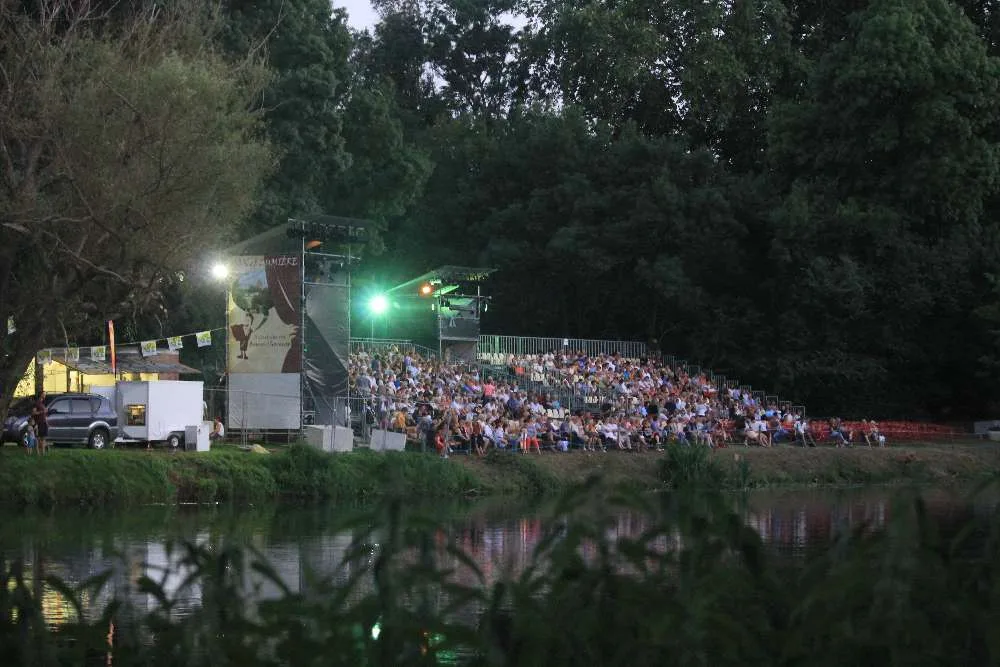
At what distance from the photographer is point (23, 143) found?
33938mm

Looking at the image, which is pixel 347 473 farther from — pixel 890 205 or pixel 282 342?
pixel 890 205

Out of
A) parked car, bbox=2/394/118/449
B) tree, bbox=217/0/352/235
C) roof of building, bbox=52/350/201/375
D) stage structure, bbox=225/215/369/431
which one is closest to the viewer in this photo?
parked car, bbox=2/394/118/449

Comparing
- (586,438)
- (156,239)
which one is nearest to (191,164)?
(156,239)

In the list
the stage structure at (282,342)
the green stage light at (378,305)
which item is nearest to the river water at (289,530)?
the stage structure at (282,342)

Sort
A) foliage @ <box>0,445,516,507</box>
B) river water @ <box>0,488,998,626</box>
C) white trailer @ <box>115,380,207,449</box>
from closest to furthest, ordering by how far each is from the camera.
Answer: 1. river water @ <box>0,488,998,626</box>
2. foliage @ <box>0,445,516,507</box>
3. white trailer @ <box>115,380,207,449</box>

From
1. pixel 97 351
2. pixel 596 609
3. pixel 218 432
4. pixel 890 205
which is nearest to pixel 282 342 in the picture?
pixel 218 432

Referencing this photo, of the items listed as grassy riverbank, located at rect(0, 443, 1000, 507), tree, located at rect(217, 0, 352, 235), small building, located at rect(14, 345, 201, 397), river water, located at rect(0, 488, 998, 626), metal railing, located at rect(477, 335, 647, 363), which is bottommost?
river water, located at rect(0, 488, 998, 626)

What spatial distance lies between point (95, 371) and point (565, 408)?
1492cm

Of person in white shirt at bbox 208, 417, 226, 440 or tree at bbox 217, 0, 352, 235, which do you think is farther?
tree at bbox 217, 0, 352, 235

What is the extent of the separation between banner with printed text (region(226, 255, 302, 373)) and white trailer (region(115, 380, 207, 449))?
59.0 inches

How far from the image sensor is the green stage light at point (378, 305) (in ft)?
179

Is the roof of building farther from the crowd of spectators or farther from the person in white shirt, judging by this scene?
the crowd of spectators

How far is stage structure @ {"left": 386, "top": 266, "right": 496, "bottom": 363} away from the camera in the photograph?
171 feet

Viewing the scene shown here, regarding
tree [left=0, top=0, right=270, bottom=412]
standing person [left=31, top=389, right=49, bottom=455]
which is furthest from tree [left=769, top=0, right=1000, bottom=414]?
standing person [left=31, top=389, right=49, bottom=455]
